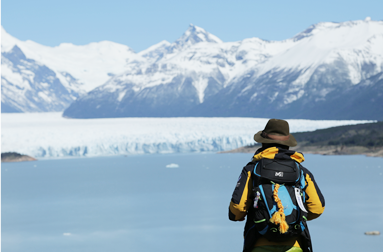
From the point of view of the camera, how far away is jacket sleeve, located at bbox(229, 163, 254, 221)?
4.46 meters

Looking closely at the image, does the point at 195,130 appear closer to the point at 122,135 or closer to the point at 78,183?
the point at 122,135

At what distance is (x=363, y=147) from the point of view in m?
57.6

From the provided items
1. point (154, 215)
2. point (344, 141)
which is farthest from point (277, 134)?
point (344, 141)

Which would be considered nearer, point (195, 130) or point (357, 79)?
point (195, 130)

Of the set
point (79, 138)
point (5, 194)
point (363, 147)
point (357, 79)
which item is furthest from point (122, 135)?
point (357, 79)

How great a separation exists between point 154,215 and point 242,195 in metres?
15.6

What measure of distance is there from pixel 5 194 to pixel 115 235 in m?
14.8

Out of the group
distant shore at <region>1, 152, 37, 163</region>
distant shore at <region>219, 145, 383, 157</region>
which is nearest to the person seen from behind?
distant shore at <region>219, 145, 383, 157</region>

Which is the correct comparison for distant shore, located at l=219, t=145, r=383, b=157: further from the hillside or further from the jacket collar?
the jacket collar

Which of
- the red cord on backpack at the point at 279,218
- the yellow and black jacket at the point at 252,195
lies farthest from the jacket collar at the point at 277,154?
the red cord on backpack at the point at 279,218

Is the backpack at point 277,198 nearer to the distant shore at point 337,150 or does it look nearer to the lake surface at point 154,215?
the lake surface at point 154,215

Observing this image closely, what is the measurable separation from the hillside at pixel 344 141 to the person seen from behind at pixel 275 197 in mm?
51445

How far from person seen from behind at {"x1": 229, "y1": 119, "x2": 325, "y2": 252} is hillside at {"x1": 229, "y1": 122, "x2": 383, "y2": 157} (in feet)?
169

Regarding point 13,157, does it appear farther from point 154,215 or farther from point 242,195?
point 242,195
